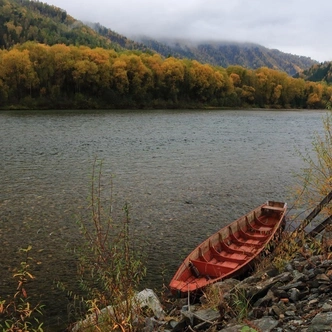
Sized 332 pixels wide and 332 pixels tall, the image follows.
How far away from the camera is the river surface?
1432 cm

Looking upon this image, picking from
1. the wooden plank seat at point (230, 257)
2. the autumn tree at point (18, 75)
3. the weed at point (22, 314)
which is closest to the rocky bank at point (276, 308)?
the weed at point (22, 314)

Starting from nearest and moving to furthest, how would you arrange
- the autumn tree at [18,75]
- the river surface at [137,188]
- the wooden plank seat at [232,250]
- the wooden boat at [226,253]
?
the wooden boat at [226,253] < the wooden plank seat at [232,250] < the river surface at [137,188] < the autumn tree at [18,75]

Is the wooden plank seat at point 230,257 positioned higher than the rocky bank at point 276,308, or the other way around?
the rocky bank at point 276,308

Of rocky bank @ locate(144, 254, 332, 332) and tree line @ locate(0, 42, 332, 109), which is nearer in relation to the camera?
rocky bank @ locate(144, 254, 332, 332)

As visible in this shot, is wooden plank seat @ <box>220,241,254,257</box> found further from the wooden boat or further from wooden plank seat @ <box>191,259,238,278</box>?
wooden plank seat @ <box>191,259,238,278</box>

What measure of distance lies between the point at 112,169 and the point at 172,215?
1124 cm

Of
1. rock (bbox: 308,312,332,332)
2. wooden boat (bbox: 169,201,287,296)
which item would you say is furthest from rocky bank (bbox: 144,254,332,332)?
wooden boat (bbox: 169,201,287,296)

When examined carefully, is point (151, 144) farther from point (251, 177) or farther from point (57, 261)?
point (57, 261)

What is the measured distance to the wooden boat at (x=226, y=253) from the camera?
11859mm

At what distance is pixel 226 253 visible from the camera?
567 inches

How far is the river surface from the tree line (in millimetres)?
48819

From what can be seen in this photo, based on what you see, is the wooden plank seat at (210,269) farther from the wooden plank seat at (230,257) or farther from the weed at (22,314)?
the weed at (22,314)

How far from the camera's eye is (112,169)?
29781 mm

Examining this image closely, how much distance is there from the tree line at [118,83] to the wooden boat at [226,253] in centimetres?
8497
